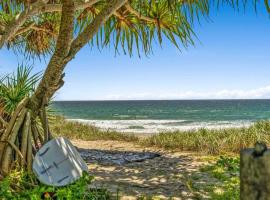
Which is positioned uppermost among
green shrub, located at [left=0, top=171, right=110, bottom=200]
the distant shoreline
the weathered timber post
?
the weathered timber post

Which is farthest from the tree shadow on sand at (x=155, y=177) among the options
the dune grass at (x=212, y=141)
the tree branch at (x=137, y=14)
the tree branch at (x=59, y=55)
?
the tree branch at (x=137, y=14)

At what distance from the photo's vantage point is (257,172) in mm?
1393

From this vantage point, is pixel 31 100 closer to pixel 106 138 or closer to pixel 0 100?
pixel 0 100

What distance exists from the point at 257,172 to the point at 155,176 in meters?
4.22

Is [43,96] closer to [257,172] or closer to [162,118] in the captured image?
[257,172]

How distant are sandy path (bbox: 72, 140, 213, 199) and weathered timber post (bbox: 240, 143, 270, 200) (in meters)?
2.89

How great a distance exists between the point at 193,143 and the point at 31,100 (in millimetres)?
4610

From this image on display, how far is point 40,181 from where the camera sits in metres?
4.15

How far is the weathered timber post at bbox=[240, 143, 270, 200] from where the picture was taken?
1.39 metres

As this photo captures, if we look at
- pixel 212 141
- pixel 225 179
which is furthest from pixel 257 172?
pixel 212 141

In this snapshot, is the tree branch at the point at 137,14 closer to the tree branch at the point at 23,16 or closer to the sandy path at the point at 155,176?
the tree branch at the point at 23,16

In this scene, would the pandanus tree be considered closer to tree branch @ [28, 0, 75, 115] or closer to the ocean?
tree branch @ [28, 0, 75, 115]

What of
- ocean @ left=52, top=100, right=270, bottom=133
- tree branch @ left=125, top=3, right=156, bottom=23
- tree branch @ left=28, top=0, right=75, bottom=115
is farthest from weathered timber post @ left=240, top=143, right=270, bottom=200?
ocean @ left=52, top=100, right=270, bottom=133

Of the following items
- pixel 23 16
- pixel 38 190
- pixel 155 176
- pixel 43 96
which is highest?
pixel 23 16
